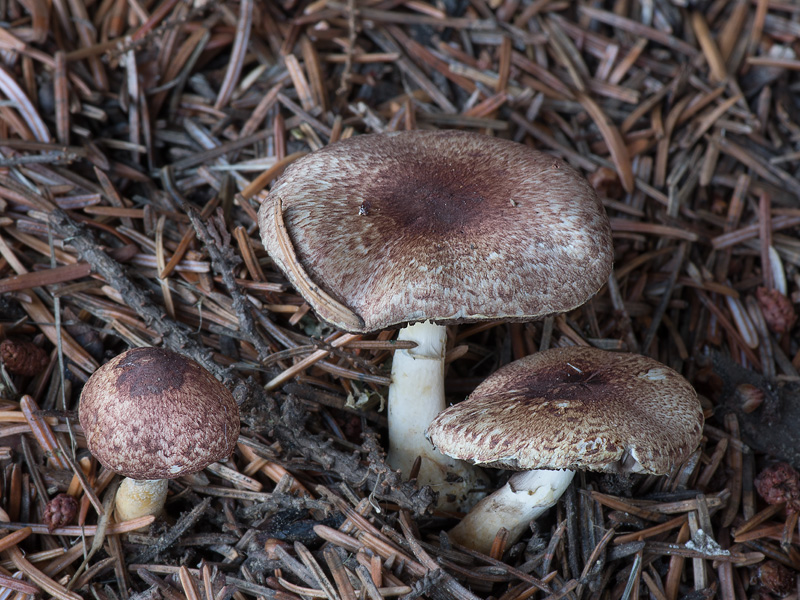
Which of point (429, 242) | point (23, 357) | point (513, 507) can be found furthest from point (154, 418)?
point (513, 507)

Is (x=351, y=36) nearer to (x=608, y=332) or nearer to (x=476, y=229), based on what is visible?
(x=476, y=229)

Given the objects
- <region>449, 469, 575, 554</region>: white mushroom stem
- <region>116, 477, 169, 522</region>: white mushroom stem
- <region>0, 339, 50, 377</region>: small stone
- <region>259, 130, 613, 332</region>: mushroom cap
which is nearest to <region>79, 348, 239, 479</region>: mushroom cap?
<region>116, 477, 169, 522</region>: white mushroom stem

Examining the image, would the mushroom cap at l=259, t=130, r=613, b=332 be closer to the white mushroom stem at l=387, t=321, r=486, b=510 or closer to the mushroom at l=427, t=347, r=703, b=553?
the mushroom at l=427, t=347, r=703, b=553

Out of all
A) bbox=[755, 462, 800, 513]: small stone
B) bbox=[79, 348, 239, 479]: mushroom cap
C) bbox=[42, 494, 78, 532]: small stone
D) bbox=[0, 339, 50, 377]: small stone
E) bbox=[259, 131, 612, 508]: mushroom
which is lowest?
bbox=[755, 462, 800, 513]: small stone

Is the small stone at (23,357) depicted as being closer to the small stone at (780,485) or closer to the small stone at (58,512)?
the small stone at (58,512)

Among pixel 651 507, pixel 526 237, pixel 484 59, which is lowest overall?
pixel 651 507

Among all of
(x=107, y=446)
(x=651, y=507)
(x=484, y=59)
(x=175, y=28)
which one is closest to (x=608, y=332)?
(x=651, y=507)
